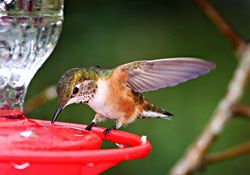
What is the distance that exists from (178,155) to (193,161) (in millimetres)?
2435

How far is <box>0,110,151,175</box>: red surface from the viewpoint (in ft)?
7.32

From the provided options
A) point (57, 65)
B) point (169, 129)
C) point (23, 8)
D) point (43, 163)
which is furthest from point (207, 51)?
point (43, 163)

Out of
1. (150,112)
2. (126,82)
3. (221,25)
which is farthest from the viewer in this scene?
(221,25)

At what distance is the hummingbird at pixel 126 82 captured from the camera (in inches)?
121

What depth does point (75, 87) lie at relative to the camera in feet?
9.56

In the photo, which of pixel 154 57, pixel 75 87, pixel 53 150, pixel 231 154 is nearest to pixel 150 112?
pixel 231 154

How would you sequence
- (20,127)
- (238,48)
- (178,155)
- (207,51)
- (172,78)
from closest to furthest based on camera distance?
(20,127) → (172,78) → (238,48) → (178,155) → (207,51)

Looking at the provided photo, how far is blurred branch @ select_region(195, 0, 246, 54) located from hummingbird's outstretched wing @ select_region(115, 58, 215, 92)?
0.81 meters

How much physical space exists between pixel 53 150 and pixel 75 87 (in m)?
0.60

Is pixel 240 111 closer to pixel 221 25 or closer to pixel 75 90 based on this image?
pixel 221 25

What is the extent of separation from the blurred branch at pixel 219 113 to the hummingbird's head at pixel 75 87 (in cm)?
87

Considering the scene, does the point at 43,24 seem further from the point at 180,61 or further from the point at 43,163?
the point at 43,163

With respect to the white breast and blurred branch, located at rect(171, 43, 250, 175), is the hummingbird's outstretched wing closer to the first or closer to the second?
the white breast

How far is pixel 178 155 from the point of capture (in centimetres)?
627
